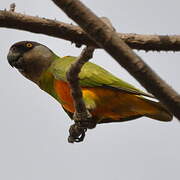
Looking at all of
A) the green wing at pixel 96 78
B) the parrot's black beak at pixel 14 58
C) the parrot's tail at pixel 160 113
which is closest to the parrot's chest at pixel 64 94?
the green wing at pixel 96 78

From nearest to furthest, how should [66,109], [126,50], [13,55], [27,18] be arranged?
[126,50], [27,18], [66,109], [13,55]

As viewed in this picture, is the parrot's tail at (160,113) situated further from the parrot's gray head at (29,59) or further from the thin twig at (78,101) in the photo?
the parrot's gray head at (29,59)

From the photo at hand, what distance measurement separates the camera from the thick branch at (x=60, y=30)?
4.46m

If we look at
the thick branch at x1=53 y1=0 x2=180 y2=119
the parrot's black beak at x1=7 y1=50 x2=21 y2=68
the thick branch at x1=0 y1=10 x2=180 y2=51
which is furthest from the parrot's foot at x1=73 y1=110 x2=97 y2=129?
the parrot's black beak at x1=7 y1=50 x2=21 y2=68

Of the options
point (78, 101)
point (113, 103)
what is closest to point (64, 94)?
point (113, 103)

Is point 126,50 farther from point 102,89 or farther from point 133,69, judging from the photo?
point 102,89

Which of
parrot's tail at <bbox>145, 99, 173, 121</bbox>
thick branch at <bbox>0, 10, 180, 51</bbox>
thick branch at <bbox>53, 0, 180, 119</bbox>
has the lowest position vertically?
parrot's tail at <bbox>145, 99, 173, 121</bbox>

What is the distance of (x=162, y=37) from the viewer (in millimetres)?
4523

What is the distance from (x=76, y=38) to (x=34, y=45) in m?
5.01

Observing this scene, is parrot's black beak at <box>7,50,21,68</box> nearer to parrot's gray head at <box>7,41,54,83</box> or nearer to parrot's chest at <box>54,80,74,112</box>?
parrot's gray head at <box>7,41,54,83</box>

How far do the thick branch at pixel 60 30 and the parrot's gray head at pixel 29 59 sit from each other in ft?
14.5

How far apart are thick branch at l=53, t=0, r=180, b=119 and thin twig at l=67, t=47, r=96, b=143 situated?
3.37ft

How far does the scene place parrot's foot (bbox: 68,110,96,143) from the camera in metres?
6.10

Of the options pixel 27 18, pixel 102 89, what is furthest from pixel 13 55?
pixel 27 18
